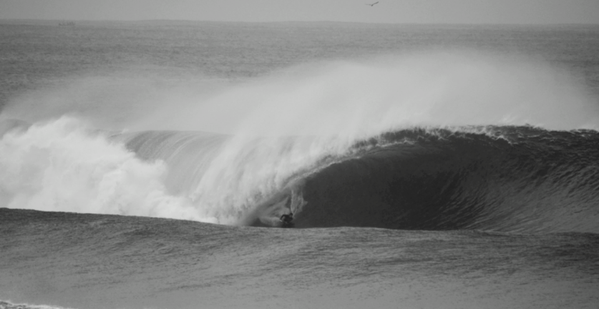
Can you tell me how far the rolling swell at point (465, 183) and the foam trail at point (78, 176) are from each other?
2.97 meters

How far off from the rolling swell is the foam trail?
2968 millimetres

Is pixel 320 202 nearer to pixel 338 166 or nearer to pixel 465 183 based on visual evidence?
pixel 338 166

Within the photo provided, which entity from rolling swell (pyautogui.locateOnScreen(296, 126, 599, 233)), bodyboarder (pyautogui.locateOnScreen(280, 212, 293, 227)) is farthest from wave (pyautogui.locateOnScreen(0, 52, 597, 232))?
bodyboarder (pyautogui.locateOnScreen(280, 212, 293, 227))

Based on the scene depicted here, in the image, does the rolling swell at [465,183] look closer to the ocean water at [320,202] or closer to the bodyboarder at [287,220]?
the ocean water at [320,202]

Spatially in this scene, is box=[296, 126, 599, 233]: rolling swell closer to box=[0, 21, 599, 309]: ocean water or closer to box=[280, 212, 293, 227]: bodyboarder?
box=[0, 21, 599, 309]: ocean water

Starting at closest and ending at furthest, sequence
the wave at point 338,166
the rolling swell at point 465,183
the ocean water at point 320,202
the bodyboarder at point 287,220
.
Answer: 1. the ocean water at point 320,202
2. the rolling swell at point 465,183
3. the bodyboarder at point 287,220
4. the wave at point 338,166

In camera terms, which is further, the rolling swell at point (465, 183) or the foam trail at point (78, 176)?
the foam trail at point (78, 176)

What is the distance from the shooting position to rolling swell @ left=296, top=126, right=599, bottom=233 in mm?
12781

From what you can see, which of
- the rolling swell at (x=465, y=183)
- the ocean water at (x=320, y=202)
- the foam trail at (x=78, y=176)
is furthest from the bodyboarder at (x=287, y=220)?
the foam trail at (x=78, y=176)

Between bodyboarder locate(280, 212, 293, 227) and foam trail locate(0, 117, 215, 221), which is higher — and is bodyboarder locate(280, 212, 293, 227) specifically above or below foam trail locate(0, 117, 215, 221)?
below

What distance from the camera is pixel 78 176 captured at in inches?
666

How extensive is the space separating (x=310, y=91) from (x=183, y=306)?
14581 mm

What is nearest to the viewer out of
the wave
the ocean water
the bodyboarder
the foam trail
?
the ocean water

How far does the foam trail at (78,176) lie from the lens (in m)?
15.1
